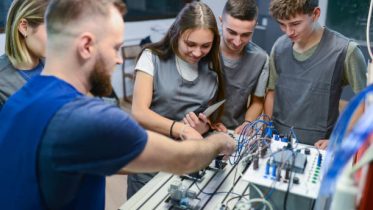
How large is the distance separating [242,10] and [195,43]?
282 millimetres

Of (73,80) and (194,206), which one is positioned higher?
(73,80)

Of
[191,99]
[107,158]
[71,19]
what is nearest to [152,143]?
[107,158]

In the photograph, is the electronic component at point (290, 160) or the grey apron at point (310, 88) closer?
the electronic component at point (290, 160)

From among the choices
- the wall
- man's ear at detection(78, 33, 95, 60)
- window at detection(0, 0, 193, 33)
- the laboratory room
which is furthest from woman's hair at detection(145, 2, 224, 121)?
window at detection(0, 0, 193, 33)

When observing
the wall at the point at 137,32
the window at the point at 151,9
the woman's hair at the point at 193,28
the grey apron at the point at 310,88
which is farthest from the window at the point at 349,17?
the woman's hair at the point at 193,28

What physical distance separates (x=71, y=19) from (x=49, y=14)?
0.09m

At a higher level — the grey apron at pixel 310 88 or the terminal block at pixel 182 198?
the grey apron at pixel 310 88

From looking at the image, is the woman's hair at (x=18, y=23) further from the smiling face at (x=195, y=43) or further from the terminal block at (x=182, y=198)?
the terminal block at (x=182, y=198)

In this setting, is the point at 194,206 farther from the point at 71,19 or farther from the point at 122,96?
the point at 122,96

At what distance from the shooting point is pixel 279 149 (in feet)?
3.79

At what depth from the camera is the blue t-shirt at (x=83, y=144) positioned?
0.79 m

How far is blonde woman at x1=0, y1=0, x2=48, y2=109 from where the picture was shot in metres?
1.36

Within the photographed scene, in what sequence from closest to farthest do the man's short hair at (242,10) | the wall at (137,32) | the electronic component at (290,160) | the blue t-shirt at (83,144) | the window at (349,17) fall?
1. the blue t-shirt at (83,144)
2. the electronic component at (290,160)
3. the man's short hair at (242,10)
4. the window at (349,17)
5. the wall at (137,32)

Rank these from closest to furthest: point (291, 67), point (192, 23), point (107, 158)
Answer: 1. point (107, 158)
2. point (192, 23)
3. point (291, 67)
